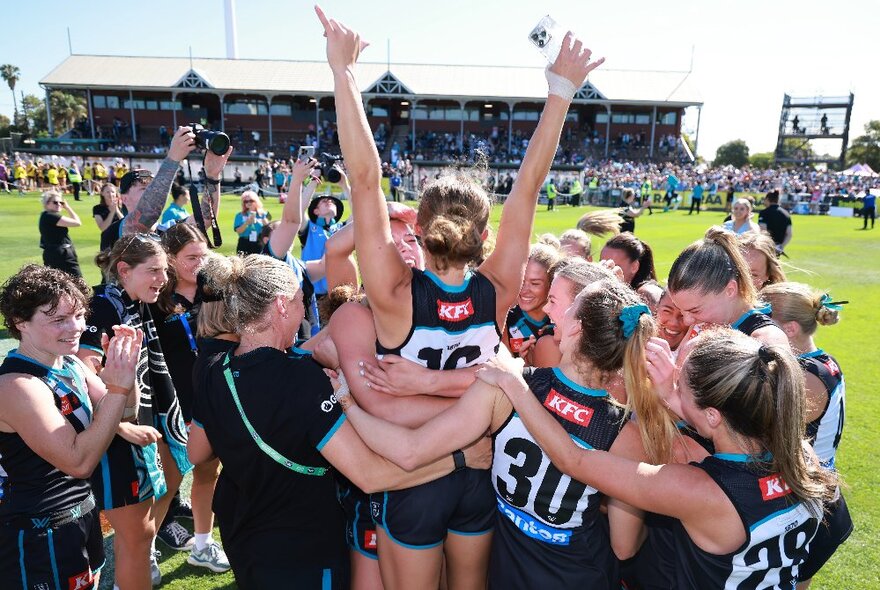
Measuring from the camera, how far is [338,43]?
80.4 inches

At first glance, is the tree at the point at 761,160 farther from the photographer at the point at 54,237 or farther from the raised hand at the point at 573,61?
the raised hand at the point at 573,61

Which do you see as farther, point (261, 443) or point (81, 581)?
point (81, 581)

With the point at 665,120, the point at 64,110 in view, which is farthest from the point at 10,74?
the point at 665,120

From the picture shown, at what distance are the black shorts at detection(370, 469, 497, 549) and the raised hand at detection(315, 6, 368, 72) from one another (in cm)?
168

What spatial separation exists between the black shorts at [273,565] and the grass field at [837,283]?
159 cm

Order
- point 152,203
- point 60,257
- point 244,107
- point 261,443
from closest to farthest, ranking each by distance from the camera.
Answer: point 261,443, point 152,203, point 60,257, point 244,107

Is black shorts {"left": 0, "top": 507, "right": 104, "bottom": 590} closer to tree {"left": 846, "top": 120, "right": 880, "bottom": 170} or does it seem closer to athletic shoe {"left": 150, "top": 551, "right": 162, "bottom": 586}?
athletic shoe {"left": 150, "top": 551, "right": 162, "bottom": 586}

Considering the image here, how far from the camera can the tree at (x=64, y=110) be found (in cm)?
6278

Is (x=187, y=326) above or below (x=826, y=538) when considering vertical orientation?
above

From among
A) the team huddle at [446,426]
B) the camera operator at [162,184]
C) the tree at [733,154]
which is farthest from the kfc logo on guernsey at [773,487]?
the tree at [733,154]

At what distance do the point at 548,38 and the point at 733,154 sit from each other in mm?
90525

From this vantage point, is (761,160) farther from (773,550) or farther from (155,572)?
(155,572)

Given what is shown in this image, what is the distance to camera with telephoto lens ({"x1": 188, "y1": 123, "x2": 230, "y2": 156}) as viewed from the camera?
464cm

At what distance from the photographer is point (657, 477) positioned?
1.98 m
